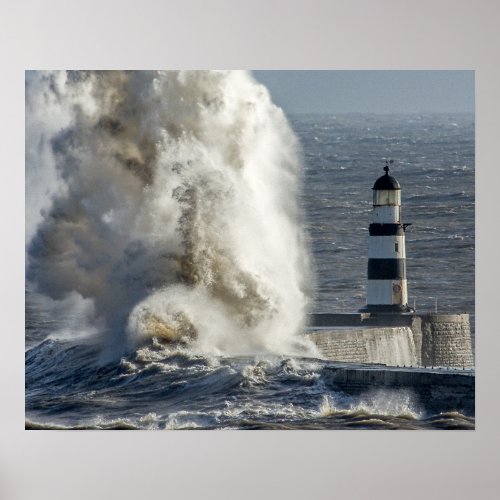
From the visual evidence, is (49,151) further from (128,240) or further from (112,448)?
(112,448)

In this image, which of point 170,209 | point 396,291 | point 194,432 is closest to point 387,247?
point 396,291

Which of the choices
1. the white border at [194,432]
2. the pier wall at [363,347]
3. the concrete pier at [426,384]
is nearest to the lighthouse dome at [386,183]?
the white border at [194,432]

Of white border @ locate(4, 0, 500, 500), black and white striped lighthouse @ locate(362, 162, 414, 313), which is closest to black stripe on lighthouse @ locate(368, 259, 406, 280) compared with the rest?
black and white striped lighthouse @ locate(362, 162, 414, 313)

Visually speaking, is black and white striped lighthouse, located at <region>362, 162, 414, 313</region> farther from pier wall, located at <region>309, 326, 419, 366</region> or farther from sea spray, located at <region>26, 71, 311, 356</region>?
sea spray, located at <region>26, 71, 311, 356</region>

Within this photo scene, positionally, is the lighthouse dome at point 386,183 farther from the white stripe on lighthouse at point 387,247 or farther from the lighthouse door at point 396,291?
the lighthouse door at point 396,291

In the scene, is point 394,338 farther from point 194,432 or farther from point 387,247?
point 194,432

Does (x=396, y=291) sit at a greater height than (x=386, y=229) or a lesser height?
lesser

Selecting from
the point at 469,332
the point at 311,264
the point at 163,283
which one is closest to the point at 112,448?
the point at 163,283
